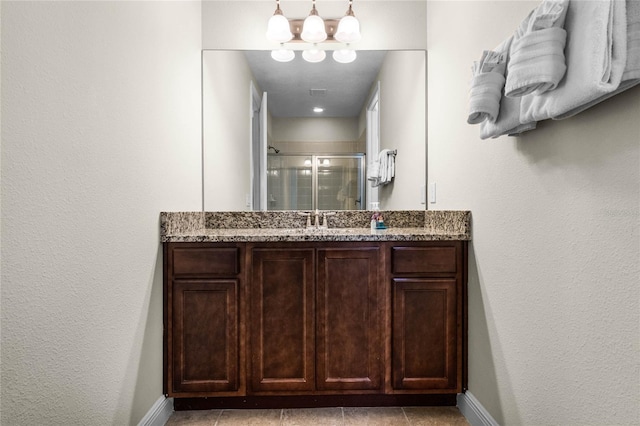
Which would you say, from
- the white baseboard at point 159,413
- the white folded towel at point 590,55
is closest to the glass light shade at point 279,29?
the white folded towel at point 590,55

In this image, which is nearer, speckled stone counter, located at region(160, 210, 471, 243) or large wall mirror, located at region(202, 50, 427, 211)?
speckled stone counter, located at region(160, 210, 471, 243)

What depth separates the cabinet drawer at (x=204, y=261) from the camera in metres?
1.71

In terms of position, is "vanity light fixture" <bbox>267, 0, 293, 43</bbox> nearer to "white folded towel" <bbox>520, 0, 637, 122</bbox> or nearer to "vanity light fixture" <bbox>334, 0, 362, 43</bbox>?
"vanity light fixture" <bbox>334, 0, 362, 43</bbox>

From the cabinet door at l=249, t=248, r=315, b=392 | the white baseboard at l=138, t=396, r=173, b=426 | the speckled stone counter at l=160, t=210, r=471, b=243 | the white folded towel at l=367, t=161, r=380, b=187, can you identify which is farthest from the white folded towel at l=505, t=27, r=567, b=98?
the white baseboard at l=138, t=396, r=173, b=426

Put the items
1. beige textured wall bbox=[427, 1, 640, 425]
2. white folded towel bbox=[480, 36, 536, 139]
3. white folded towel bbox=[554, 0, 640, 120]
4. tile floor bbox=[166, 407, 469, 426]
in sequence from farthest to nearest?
tile floor bbox=[166, 407, 469, 426] < white folded towel bbox=[480, 36, 536, 139] < beige textured wall bbox=[427, 1, 640, 425] < white folded towel bbox=[554, 0, 640, 120]

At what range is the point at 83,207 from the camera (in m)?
1.12

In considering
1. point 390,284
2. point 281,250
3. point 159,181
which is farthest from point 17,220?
point 390,284

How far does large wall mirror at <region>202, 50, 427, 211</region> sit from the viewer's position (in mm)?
2252

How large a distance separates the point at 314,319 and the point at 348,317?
16cm

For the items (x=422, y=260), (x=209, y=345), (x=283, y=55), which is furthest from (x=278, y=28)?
(x=209, y=345)

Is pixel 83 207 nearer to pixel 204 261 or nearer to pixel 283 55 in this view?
pixel 204 261

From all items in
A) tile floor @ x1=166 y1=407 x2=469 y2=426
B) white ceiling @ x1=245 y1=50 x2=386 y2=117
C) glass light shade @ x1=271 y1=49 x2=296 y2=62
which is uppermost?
glass light shade @ x1=271 y1=49 x2=296 y2=62

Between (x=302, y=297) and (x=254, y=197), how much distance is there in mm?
796

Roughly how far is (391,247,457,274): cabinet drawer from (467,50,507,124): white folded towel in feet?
2.38
